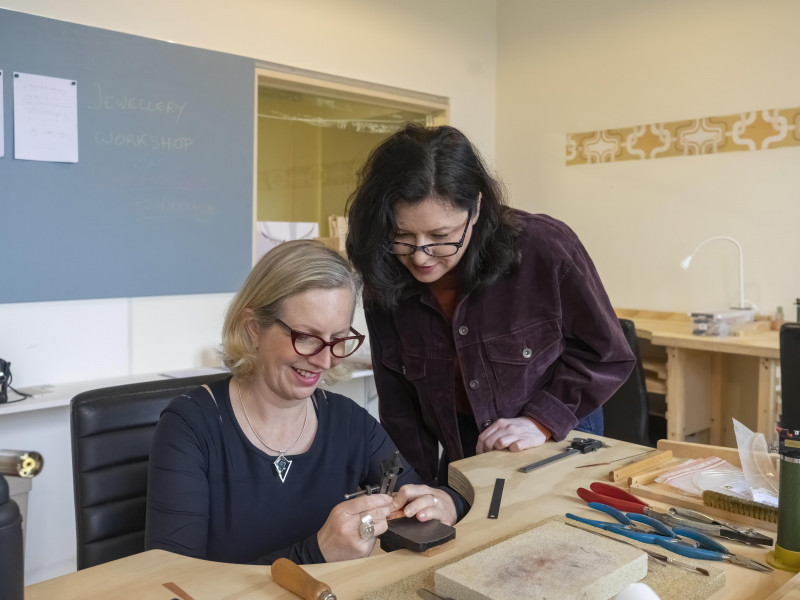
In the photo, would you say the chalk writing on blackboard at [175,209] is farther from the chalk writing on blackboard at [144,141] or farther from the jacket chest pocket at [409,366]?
the jacket chest pocket at [409,366]

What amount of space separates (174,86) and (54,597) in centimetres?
248

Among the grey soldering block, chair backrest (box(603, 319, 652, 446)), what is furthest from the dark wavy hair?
chair backrest (box(603, 319, 652, 446))

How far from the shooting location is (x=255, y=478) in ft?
4.52

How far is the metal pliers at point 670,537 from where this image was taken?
3.38 ft

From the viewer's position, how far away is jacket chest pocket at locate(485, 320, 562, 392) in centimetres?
177

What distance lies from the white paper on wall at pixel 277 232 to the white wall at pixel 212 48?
1.07 ft

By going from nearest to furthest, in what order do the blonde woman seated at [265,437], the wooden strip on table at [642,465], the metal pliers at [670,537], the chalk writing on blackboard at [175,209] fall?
the metal pliers at [670,537] < the blonde woman seated at [265,437] < the wooden strip on table at [642,465] < the chalk writing on blackboard at [175,209]

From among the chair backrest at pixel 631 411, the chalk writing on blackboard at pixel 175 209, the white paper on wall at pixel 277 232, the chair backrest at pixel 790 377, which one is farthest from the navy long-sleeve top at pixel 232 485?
the white paper on wall at pixel 277 232

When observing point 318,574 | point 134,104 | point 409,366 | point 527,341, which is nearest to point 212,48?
point 134,104

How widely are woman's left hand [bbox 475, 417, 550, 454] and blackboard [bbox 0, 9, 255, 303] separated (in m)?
1.84

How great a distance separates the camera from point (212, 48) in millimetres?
3166

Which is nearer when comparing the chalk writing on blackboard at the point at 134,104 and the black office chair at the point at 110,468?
the black office chair at the point at 110,468

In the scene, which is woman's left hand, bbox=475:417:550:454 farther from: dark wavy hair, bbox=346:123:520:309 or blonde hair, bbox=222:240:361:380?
blonde hair, bbox=222:240:361:380

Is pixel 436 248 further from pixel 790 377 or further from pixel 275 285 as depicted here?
pixel 790 377
